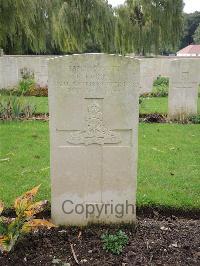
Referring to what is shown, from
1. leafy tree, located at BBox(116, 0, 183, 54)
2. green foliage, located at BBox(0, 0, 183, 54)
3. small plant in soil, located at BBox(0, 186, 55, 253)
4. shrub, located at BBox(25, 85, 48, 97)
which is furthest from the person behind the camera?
leafy tree, located at BBox(116, 0, 183, 54)

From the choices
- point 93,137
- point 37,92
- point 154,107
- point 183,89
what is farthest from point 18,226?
point 37,92

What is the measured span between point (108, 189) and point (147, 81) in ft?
40.8

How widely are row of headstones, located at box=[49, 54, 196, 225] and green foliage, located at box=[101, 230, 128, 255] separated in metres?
0.28

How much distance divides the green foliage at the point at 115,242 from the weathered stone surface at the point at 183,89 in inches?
264

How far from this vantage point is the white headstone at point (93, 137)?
339cm

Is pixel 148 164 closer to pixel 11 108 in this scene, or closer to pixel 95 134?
pixel 95 134

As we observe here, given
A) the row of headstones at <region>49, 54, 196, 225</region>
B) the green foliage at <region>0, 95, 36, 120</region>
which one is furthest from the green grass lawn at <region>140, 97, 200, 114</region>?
the row of headstones at <region>49, 54, 196, 225</region>

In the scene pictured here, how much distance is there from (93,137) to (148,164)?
2380 mm

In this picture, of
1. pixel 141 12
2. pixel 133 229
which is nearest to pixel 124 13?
pixel 141 12

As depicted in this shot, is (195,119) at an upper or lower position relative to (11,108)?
lower

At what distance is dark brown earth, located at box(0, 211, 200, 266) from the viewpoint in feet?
10.2

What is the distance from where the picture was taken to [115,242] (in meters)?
3.35

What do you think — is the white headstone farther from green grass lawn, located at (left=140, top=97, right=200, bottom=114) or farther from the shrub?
the shrub

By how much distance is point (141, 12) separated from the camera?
23.1 metres
